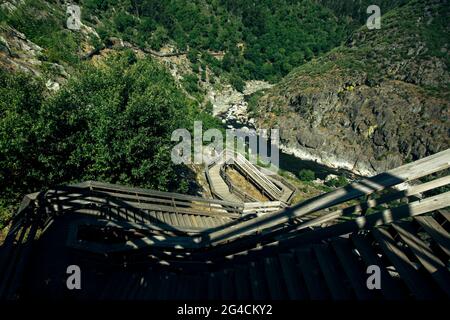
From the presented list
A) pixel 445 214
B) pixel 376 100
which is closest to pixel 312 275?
pixel 445 214

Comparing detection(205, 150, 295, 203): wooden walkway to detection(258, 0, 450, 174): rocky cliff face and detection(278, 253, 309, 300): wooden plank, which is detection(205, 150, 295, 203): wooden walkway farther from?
detection(258, 0, 450, 174): rocky cliff face

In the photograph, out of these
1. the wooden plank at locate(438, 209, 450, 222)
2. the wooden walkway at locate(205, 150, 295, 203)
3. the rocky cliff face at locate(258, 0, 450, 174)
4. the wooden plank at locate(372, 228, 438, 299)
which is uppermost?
the rocky cliff face at locate(258, 0, 450, 174)

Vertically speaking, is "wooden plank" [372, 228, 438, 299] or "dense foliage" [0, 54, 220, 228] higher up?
"dense foliage" [0, 54, 220, 228]

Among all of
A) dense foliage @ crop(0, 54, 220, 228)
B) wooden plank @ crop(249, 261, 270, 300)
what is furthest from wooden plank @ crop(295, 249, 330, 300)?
dense foliage @ crop(0, 54, 220, 228)

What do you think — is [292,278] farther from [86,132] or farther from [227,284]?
[86,132]
